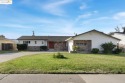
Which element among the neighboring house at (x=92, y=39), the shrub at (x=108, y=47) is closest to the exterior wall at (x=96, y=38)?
the neighboring house at (x=92, y=39)

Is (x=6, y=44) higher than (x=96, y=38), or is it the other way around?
(x=96, y=38)

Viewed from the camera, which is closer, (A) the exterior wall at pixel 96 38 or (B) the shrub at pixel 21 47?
(A) the exterior wall at pixel 96 38

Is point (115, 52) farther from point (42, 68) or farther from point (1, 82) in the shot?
point (1, 82)

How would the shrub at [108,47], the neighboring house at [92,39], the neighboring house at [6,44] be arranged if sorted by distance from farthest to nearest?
1. the neighboring house at [6,44]
2. the neighboring house at [92,39]
3. the shrub at [108,47]

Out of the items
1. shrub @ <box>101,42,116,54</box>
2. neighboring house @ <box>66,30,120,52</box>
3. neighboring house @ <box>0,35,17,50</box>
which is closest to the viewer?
shrub @ <box>101,42,116,54</box>

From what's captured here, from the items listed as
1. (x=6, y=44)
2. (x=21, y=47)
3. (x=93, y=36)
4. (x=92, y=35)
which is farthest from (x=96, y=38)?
(x=6, y=44)

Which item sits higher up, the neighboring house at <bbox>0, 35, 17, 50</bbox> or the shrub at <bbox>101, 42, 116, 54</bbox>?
the neighboring house at <bbox>0, 35, 17, 50</bbox>

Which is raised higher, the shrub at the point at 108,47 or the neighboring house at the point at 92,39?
the neighboring house at the point at 92,39

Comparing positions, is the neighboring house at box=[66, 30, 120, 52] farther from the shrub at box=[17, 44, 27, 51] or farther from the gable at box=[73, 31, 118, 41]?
the shrub at box=[17, 44, 27, 51]

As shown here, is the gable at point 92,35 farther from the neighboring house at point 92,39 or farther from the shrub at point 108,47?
the shrub at point 108,47

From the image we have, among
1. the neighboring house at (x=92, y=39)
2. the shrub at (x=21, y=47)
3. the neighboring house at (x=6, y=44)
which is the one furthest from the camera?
the shrub at (x=21, y=47)

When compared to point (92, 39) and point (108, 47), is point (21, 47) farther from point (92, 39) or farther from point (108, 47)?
point (108, 47)

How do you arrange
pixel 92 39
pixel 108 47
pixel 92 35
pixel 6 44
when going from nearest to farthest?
pixel 108 47 → pixel 92 39 → pixel 92 35 → pixel 6 44

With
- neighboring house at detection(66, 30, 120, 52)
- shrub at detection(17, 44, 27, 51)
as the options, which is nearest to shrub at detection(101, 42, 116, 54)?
neighboring house at detection(66, 30, 120, 52)
